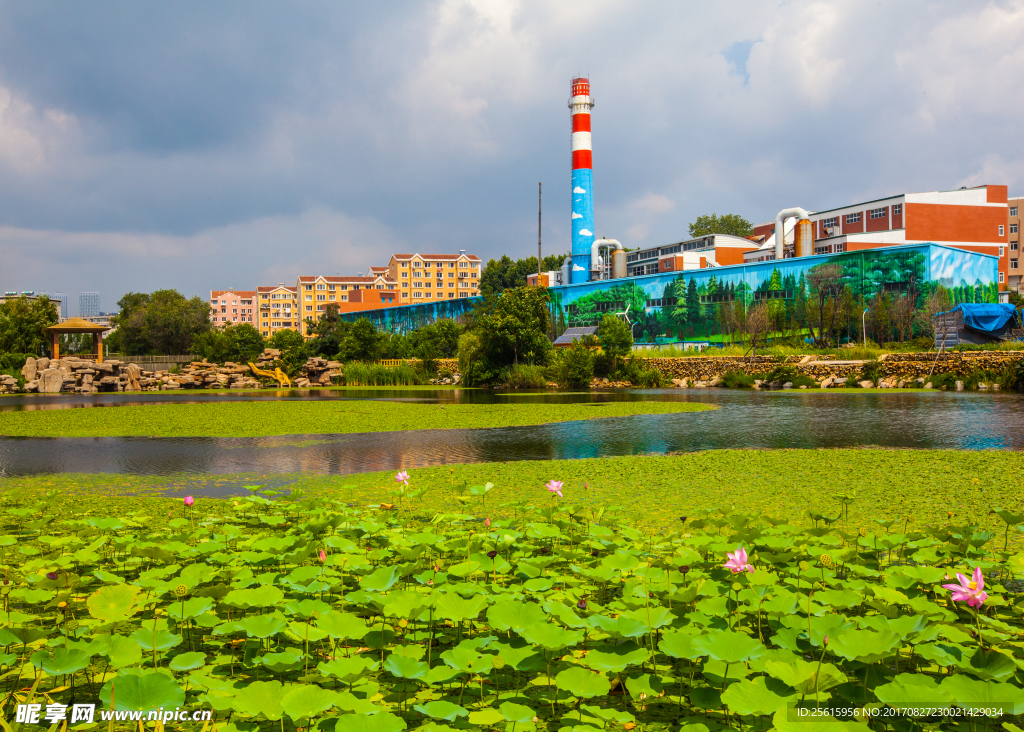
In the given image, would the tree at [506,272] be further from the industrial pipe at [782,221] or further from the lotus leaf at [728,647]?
the lotus leaf at [728,647]

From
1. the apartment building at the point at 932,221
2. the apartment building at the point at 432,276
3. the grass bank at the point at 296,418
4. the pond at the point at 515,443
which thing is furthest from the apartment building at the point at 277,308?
the pond at the point at 515,443

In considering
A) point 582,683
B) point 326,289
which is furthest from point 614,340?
point 326,289

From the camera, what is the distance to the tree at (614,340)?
1126 inches

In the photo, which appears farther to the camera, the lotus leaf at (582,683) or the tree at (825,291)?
the tree at (825,291)

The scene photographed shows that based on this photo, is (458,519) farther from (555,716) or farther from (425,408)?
(425,408)

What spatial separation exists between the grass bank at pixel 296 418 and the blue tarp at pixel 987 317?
18.9 metres

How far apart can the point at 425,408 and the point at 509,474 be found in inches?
401

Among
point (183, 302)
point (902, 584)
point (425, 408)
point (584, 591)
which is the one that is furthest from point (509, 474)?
point (183, 302)

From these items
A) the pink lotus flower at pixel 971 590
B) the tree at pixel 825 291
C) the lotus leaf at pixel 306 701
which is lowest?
the lotus leaf at pixel 306 701

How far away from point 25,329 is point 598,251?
43.6 metres

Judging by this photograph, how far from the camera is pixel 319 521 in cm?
394

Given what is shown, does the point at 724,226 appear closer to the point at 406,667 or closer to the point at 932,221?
the point at 932,221

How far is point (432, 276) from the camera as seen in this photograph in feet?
317

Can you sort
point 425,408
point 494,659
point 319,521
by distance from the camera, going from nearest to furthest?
point 494,659, point 319,521, point 425,408
